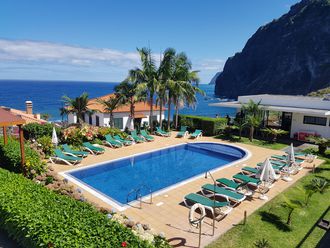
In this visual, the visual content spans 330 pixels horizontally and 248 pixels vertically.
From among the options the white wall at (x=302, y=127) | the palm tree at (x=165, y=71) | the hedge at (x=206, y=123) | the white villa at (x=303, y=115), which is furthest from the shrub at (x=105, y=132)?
the white wall at (x=302, y=127)

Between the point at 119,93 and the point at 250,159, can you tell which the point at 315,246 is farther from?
the point at 119,93

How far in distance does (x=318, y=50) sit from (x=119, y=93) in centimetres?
10290

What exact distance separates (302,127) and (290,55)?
98.0m

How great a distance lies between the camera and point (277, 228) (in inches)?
355

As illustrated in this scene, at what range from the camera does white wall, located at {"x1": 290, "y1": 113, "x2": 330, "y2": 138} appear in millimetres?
22391

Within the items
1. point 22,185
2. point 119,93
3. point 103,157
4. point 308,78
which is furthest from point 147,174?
point 308,78

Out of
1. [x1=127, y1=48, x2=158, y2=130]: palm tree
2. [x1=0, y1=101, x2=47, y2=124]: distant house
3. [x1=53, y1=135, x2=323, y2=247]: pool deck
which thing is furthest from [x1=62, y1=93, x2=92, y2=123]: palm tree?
[x1=53, y1=135, x2=323, y2=247]: pool deck

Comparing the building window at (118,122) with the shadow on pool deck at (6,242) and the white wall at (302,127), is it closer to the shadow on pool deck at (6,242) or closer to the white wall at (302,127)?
the white wall at (302,127)

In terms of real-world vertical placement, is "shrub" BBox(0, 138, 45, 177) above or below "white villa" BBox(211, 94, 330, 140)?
below

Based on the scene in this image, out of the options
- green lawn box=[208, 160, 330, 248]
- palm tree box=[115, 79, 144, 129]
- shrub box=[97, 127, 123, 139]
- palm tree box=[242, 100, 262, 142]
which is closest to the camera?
green lawn box=[208, 160, 330, 248]

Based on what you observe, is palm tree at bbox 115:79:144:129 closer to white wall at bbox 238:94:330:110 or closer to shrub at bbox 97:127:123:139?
shrub at bbox 97:127:123:139

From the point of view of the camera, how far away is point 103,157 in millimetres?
17547

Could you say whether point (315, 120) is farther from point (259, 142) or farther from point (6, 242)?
point (6, 242)

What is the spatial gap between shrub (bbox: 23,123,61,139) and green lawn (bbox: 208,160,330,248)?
15.2 meters
